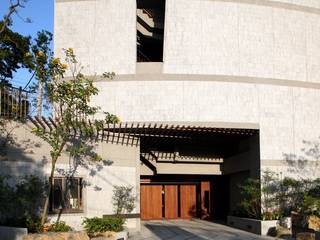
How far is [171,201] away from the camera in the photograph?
91.0 ft

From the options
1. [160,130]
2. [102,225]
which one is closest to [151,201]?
[160,130]

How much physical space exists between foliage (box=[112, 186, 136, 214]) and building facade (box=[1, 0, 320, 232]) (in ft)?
0.90

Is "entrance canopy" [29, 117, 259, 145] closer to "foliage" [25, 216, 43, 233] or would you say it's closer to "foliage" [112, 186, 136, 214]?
"foliage" [112, 186, 136, 214]

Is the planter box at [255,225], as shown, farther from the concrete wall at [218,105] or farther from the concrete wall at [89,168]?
the concrete wall at [89,168]

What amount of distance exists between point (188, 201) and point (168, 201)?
1.26 metres

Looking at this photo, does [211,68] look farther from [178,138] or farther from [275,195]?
[275,195]

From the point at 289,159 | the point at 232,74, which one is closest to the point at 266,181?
the point at 289,159

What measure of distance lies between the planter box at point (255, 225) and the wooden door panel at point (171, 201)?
5.97m

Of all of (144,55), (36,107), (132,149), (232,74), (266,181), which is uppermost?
(144,55)

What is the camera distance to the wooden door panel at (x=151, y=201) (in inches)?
1069

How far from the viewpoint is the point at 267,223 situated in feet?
64.9

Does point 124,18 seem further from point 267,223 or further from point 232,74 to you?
point 267,223

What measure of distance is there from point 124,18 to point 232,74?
5.53 meters

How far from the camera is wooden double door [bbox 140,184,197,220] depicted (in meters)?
27.2
